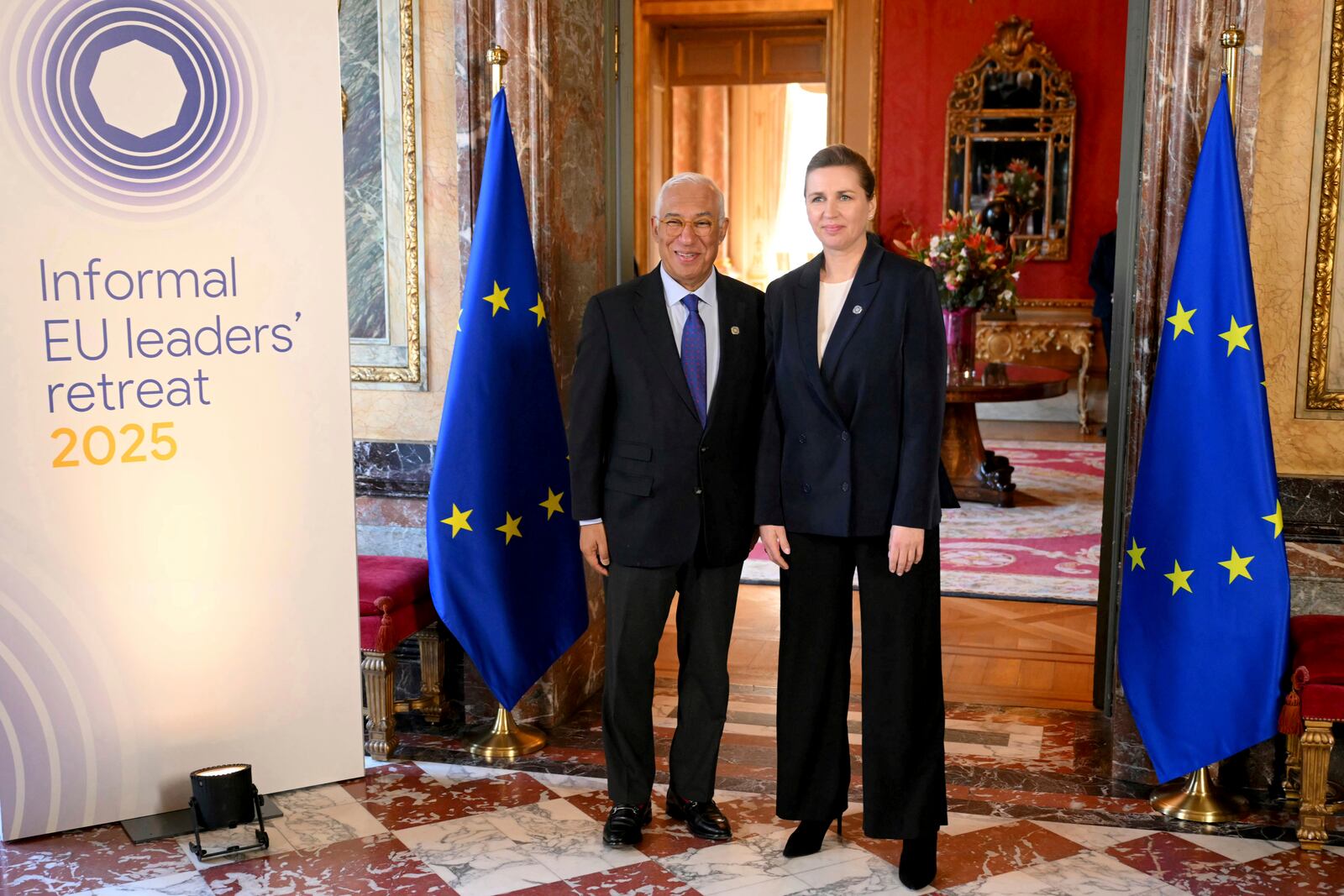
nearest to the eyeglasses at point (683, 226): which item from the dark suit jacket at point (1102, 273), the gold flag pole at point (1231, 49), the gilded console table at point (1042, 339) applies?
the gold flag pole at point (1231, 49)

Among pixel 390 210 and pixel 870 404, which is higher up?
pixel 390 210

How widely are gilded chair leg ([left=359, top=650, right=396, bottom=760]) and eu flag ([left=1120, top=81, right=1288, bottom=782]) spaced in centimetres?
223

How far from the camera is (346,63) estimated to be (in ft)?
14.1

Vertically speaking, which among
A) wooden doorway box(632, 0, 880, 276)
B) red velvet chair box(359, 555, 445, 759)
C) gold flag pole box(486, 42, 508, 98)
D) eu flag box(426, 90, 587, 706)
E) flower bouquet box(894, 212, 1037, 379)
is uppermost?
wooden doorway box(632, 0, 880, 276)

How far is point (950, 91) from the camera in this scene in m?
10.9

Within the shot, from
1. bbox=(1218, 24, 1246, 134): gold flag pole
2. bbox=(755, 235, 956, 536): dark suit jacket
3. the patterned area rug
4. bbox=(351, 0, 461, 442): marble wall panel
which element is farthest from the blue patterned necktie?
the patterned area rug

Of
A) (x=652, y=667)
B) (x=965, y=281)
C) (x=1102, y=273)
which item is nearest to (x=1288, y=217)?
(x=652, y=667)

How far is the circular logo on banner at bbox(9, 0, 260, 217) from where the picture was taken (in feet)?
10.3

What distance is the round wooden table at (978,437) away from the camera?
305 inches

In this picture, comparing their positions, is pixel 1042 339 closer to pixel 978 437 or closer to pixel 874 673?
pixel 978 437

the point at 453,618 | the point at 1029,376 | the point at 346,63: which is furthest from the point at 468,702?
the point at 1029,376

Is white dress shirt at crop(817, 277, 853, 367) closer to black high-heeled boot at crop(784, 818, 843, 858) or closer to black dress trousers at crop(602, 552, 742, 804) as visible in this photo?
black dress trousers at crop(602, 552, 742, 804)

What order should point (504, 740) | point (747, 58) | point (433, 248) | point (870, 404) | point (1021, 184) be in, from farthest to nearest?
point (747, 58)
point (1021, 184)
point (433, 248)
point (504, 740)
point (870, 404)

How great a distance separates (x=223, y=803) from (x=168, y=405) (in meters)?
1.03
